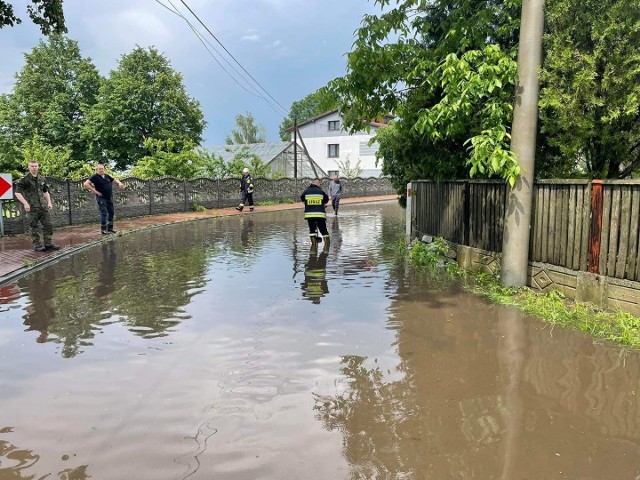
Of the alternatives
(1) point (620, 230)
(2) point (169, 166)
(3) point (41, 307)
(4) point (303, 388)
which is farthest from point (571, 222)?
(2) point (169, 166)

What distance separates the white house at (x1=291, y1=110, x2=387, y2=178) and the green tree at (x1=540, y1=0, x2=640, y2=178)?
4969 centimetres

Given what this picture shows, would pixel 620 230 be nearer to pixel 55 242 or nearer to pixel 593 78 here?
pixel 593 78

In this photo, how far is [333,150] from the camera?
194 feet

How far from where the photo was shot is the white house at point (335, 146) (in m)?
57.2

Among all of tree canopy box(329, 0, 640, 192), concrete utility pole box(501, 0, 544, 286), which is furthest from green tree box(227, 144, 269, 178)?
concrete utility pole box(501, 0, 544, 286)

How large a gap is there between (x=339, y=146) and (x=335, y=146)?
1.84 feet

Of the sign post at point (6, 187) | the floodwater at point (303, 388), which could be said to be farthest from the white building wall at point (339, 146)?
the floodwater at point (303, 388)

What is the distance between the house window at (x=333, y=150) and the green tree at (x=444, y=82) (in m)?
48.1

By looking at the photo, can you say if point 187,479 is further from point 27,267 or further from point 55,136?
point 55,136

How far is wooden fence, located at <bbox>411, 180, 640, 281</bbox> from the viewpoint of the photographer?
5.59 metres

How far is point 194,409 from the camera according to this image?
3719 mm

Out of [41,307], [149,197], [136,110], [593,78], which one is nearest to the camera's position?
[593,78]

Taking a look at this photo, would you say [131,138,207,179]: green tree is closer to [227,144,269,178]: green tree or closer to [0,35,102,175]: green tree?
[227,144,269,178]: green tree

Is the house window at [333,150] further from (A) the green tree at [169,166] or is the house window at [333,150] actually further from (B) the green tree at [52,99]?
(A) the green tree at [169,166]
